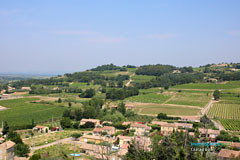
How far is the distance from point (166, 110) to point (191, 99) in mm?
14870

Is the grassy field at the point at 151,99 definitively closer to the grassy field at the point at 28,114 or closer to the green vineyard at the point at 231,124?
the grassy field at the point at 28,114

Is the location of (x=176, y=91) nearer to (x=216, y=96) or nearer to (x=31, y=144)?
(x=216, y=96)

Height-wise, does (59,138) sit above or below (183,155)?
below

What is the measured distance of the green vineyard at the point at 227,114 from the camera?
36.1 m

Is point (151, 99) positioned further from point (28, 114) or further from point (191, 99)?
point (28, 114)

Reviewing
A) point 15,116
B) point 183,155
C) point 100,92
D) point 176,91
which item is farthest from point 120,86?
point 183,155

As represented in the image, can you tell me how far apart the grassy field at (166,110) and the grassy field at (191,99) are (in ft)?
17.6

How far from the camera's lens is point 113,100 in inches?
2554

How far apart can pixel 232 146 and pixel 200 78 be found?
69.5 m

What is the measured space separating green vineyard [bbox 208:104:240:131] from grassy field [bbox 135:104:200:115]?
146 inches

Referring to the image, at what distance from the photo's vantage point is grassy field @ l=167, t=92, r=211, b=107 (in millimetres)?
57250

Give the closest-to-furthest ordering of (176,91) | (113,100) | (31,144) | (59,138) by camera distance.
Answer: (31,144) < (59,138) < (113,100) < (176,91)

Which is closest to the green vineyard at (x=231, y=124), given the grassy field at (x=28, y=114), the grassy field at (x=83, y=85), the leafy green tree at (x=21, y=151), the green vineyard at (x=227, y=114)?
the green vineyard at (x=227, y=114)

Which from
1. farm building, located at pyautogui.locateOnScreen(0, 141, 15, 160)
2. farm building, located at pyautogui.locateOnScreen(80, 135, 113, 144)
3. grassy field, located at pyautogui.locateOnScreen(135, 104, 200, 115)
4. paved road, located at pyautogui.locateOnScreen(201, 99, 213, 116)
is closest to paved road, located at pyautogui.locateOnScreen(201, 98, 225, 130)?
paved road, located at pyautogui.locateOnScreen(201, 99, 213, 116)
